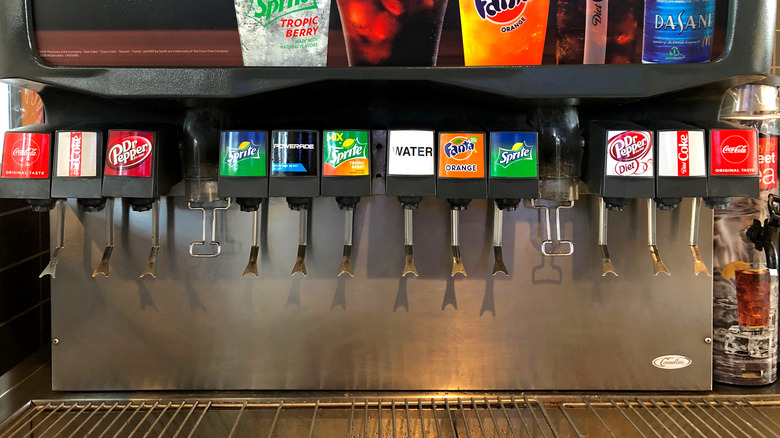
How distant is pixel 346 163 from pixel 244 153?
0.54ft

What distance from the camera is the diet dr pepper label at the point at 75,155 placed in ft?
3.04

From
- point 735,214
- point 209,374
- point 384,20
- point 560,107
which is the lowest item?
point 209,374

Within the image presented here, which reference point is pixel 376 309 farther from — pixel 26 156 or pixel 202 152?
pixel 26 156

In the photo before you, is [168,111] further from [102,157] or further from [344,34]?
[344,34]

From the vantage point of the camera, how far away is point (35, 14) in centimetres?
89

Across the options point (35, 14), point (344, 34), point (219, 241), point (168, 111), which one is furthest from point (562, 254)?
point (35, 14)

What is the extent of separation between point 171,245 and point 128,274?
111mm

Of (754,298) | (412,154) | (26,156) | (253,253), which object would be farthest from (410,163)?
(754,298)

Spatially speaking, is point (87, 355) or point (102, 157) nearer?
point (102, 157)

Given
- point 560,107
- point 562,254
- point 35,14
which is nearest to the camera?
point 35,14

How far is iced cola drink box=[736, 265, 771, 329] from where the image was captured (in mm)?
1096

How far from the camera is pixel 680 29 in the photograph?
0.89 meters

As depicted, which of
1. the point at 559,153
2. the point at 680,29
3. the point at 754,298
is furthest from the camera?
the point at 754,298

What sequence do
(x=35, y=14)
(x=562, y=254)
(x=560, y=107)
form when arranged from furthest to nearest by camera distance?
(x=562, y=254)
(x=560, y=107)
(x=35, y=14)
